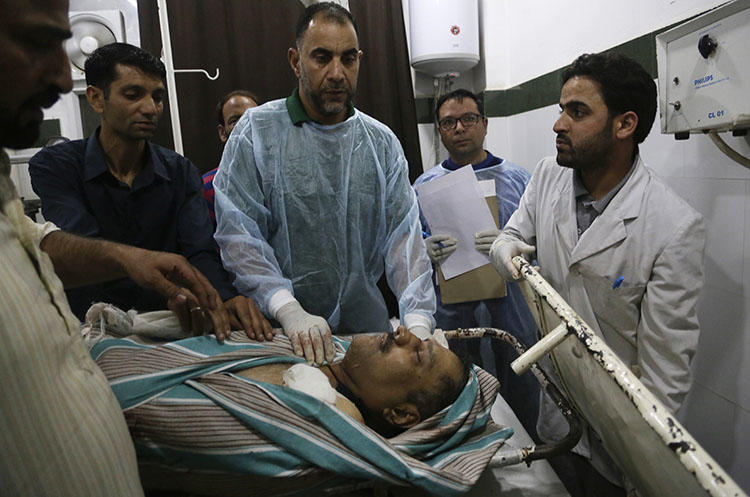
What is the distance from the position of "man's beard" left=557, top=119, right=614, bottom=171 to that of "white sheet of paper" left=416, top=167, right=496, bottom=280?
695mm

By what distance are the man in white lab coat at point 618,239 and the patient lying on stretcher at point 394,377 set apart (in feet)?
1.14

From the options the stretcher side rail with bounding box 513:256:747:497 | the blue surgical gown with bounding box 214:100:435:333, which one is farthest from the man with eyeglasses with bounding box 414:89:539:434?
the stretcher side rail with bounding box 513:256:747:497

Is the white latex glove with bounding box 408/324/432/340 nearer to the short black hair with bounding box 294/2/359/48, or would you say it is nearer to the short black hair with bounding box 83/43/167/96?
the short black hair with bounding box 294/2/359/48

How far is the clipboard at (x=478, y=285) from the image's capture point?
2441mm

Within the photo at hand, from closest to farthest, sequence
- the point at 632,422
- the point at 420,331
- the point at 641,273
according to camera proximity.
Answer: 1. the point at 632,422
2. the point at 641,273
3. the point at 420,331

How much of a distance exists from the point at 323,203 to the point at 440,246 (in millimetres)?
924

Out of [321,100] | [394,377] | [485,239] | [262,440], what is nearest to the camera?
[262,440]

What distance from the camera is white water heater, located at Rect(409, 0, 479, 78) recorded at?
3.29 metres

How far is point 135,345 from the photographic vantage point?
1223 mm

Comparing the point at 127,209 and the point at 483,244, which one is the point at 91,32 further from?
the point at 483,244

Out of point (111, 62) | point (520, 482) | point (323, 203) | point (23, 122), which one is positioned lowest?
point (520, 482)

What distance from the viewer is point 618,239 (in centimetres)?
149

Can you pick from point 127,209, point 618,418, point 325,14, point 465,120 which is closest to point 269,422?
point 618,418

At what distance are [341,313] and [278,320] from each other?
1.06 ft
